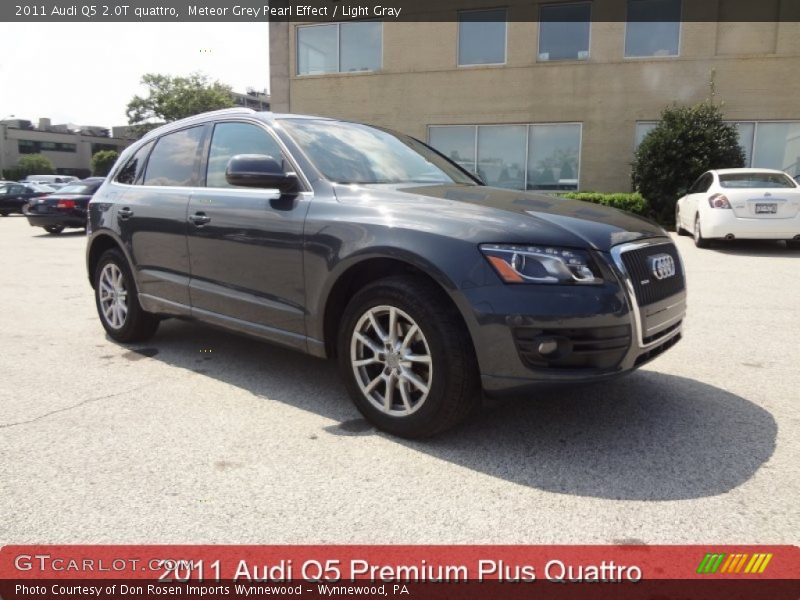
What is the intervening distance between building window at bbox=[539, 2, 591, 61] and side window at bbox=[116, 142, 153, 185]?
14.8 meters

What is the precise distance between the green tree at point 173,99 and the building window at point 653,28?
198ft

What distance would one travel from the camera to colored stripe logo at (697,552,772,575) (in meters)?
2.20

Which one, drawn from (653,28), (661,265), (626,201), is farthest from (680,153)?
(661,265)

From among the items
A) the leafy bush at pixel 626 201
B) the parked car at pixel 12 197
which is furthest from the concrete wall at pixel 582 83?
the parked car at pixel 12 197

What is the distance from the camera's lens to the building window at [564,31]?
56.5 feet

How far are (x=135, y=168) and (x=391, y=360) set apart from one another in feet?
10.2

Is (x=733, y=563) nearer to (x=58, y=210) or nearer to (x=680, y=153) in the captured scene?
(x=680, y=153)

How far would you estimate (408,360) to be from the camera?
10.4ft

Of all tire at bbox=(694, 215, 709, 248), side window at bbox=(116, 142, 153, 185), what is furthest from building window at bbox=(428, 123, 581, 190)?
side window at bbox=(116, 142, 153, 185)

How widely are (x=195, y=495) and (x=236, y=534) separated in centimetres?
38

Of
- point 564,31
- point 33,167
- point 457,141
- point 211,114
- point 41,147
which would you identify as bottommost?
point 211,114

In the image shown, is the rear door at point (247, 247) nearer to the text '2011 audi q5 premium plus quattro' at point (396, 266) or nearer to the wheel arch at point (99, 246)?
the text '2011 audi q5 premium plus quattro' at point (396, 266)

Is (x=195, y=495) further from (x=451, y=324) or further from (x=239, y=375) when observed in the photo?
(x=239, y=375)

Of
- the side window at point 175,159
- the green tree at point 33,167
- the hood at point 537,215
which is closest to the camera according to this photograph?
the hood at point 537,215
